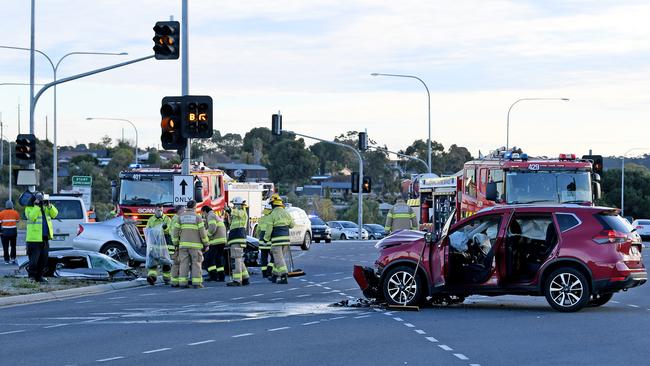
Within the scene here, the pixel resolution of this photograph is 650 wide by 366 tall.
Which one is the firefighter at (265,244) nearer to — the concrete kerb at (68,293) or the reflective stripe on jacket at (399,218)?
the concrete kerb at (68,293)

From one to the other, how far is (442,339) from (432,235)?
4.24 meters

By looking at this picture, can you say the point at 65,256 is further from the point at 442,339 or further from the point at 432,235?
the point at 442,339

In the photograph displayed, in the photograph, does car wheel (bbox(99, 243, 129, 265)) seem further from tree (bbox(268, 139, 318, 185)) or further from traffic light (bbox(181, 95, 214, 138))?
tree (bbox(268, 139, 318, 185))

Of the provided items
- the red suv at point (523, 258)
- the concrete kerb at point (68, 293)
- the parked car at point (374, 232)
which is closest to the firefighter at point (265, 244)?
the concrete kerb at point (68, 293)

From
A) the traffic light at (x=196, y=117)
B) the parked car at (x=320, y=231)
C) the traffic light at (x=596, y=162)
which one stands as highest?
the traffic light at (x=196, y=117)

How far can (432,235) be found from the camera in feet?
60.4

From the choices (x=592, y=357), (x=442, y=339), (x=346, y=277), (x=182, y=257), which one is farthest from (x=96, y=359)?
(x=346, y=277)

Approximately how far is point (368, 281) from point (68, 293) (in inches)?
241

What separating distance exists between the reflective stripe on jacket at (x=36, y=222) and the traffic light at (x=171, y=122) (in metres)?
3.30

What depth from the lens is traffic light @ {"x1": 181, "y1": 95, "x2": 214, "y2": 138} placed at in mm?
25547

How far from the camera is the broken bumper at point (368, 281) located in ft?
62.1

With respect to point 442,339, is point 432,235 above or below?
above

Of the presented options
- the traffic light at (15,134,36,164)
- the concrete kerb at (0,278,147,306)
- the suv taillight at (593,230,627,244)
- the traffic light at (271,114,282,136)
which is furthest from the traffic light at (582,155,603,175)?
the traffic light at (271,114,282,136)

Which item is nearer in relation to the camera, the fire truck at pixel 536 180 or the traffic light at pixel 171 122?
the traffic light at pixel 171 122
